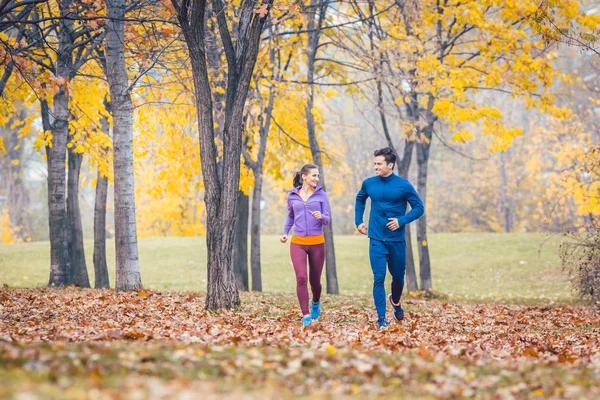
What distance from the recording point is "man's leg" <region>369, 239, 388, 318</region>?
28.9 ft

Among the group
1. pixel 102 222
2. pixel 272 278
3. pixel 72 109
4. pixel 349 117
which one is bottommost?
pixel 272 278

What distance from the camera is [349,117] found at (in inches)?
2103

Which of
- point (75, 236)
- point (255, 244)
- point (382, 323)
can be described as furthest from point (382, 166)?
point (75, 236)

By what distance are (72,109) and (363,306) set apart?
834 cm

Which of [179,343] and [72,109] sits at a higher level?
[72,109]

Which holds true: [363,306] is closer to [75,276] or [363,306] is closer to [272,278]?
[75,276]

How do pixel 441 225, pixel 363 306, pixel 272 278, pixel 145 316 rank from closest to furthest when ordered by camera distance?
pixel 145 316 < pixel 363 306 < pixel 272 278 < pixel 441 225

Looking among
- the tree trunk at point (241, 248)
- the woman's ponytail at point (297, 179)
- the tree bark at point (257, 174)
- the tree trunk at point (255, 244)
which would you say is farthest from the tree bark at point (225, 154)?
the tree trunk at point (255, 244)

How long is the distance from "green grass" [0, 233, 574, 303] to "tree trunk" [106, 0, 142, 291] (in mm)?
10722

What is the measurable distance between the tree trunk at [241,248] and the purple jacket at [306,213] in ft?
24.0

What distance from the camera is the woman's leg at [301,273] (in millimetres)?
8883

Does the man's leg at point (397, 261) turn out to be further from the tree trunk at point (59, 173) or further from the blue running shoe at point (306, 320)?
the tree trunk at point (59, 173)

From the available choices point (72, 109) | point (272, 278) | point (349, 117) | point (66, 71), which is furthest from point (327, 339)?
point (349, 117)

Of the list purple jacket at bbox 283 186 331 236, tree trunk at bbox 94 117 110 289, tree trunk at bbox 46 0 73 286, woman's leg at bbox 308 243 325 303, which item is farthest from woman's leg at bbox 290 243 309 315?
tree trunk at bbox 94 117 110 289
